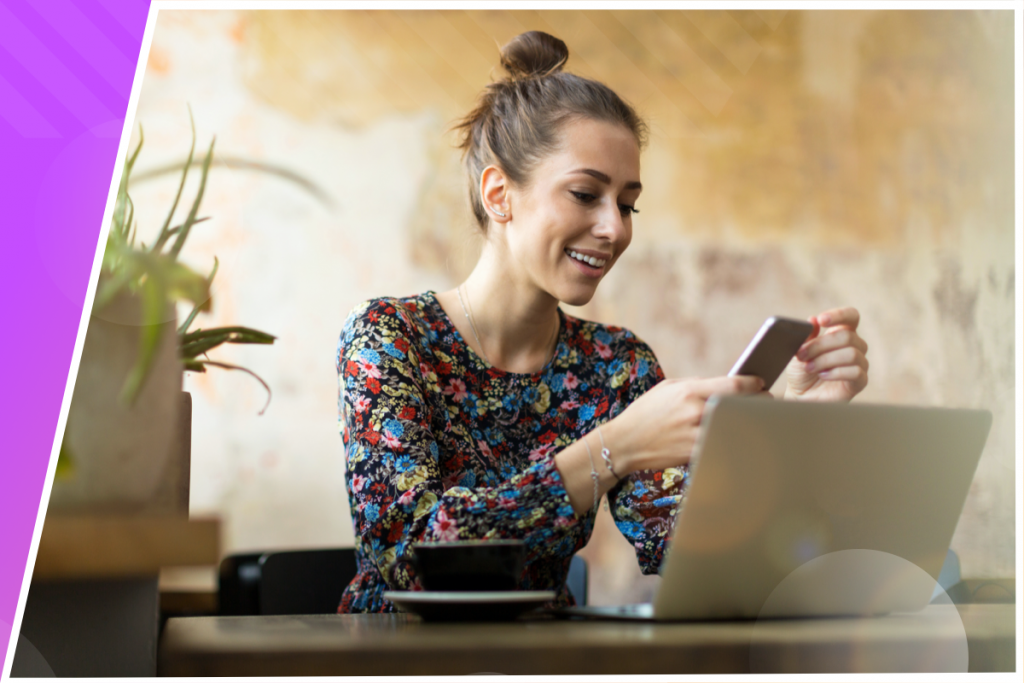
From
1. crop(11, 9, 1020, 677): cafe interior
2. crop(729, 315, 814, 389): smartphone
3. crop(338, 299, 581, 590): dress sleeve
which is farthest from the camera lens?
crop(11, 9, 1020, 677): cafe interior

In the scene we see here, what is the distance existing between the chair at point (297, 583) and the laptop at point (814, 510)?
0.61 m

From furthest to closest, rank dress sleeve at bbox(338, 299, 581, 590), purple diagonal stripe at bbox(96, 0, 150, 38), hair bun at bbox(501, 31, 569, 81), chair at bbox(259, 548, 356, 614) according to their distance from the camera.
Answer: hair bun at bbox(501, 31, 569, 81)
chair at bbox(259, 548, 356, 614)
purple diagonal stripe at bbox(96, 0, 150, 38)
dress sleeve at bbox(338, 299, 581, 590)

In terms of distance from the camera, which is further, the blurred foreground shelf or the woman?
the woman

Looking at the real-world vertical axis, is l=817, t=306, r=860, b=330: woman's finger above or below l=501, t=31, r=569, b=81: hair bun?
below

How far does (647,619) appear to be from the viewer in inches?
23.3

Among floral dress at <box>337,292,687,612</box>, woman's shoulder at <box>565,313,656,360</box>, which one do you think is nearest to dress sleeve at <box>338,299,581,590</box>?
floral dress at <box>337,292,687,612</box>

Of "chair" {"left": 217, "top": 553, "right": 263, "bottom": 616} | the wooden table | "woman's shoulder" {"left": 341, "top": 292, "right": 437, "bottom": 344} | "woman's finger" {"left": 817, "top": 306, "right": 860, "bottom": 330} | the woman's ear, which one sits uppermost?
the woman's ear

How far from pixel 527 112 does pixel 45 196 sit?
72cm

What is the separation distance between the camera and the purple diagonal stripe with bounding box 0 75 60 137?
2.85 feet

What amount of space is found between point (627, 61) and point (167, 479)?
2526 mm

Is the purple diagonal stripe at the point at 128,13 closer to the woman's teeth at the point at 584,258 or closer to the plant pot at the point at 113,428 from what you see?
the plant pot at the point at 113,428

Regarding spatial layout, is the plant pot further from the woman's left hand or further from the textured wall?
the textured wall

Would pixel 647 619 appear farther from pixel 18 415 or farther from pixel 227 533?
pixel 227 533

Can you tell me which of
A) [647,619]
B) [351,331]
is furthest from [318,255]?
[647,619]
